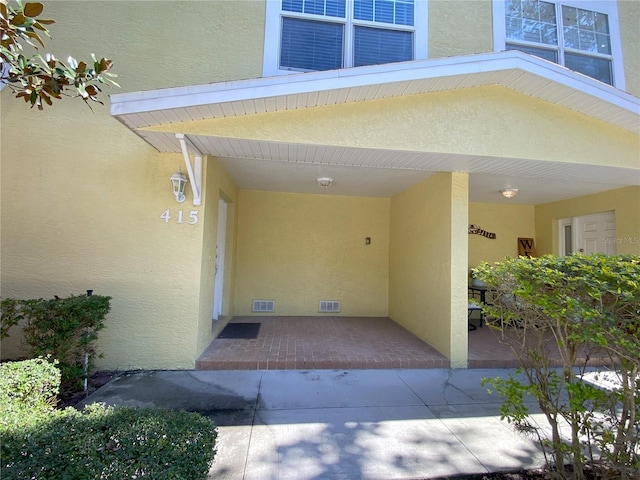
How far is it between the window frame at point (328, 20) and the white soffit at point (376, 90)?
1437 mm

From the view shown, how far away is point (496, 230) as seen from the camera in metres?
8.57

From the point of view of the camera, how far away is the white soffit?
11.7 ft

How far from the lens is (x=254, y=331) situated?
249 inches

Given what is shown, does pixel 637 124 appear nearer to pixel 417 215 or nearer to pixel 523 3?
pixel 523 3

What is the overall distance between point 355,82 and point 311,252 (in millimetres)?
4894

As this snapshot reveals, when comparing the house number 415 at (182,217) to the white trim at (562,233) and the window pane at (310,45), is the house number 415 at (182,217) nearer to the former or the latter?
the window pane at (310,45)

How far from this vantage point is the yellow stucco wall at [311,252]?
310 inches

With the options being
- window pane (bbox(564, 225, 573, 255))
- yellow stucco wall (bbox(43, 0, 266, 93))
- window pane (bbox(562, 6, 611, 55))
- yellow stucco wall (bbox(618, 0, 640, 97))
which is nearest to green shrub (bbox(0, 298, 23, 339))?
yellow stucco wall (bbox(43, 0, 266, 93))

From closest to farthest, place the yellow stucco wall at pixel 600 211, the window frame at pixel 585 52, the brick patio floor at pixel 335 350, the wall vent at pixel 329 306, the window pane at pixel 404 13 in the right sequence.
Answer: the brick patio floor at pixel 335 350 → the window pane at pixel 404 13 → the window frame at pixel 585 52 → the yellow stucco wall at pixel 600 211 → the wall vent at pixel 329 306

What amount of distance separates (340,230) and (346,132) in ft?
13.9

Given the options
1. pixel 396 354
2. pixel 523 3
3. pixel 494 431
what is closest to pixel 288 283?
pixel 396 354

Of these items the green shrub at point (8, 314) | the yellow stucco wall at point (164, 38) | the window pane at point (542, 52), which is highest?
the window pane at point (542, 52)

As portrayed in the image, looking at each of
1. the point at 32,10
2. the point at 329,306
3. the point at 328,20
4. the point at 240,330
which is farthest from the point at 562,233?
the point at 32,10

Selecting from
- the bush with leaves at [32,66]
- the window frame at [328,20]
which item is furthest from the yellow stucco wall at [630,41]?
the bush with leaves at [32,66]
